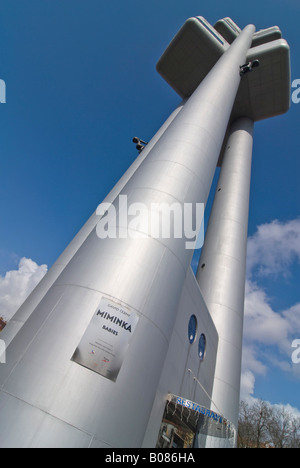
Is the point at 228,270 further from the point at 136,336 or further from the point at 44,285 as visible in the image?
the point at 136,336

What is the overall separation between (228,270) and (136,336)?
12.5 meters

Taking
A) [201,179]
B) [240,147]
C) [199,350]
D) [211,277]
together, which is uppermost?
[240,147]

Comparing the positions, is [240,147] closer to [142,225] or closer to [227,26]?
[227,26]

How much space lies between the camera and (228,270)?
55.0 feet

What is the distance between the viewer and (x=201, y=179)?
9227 mm

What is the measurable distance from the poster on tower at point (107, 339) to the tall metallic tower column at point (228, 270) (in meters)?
10.1

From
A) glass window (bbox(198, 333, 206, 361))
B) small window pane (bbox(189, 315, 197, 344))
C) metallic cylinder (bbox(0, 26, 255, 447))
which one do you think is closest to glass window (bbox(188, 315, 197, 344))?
small window pane (bbox(189, 315, 197, 344))

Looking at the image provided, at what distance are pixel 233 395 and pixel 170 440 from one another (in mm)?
6087

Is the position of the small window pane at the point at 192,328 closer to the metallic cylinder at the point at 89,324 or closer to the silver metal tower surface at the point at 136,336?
the silver metal tower surface at the point at 136,336

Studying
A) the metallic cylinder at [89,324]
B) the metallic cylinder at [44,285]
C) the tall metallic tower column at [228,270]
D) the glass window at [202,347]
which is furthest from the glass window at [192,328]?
the metallic cylinder at [44,285]

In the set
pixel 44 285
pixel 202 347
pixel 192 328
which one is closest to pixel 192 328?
pixel 192 328

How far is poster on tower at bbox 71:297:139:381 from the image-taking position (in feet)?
15.8

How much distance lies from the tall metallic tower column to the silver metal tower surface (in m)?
0.10
